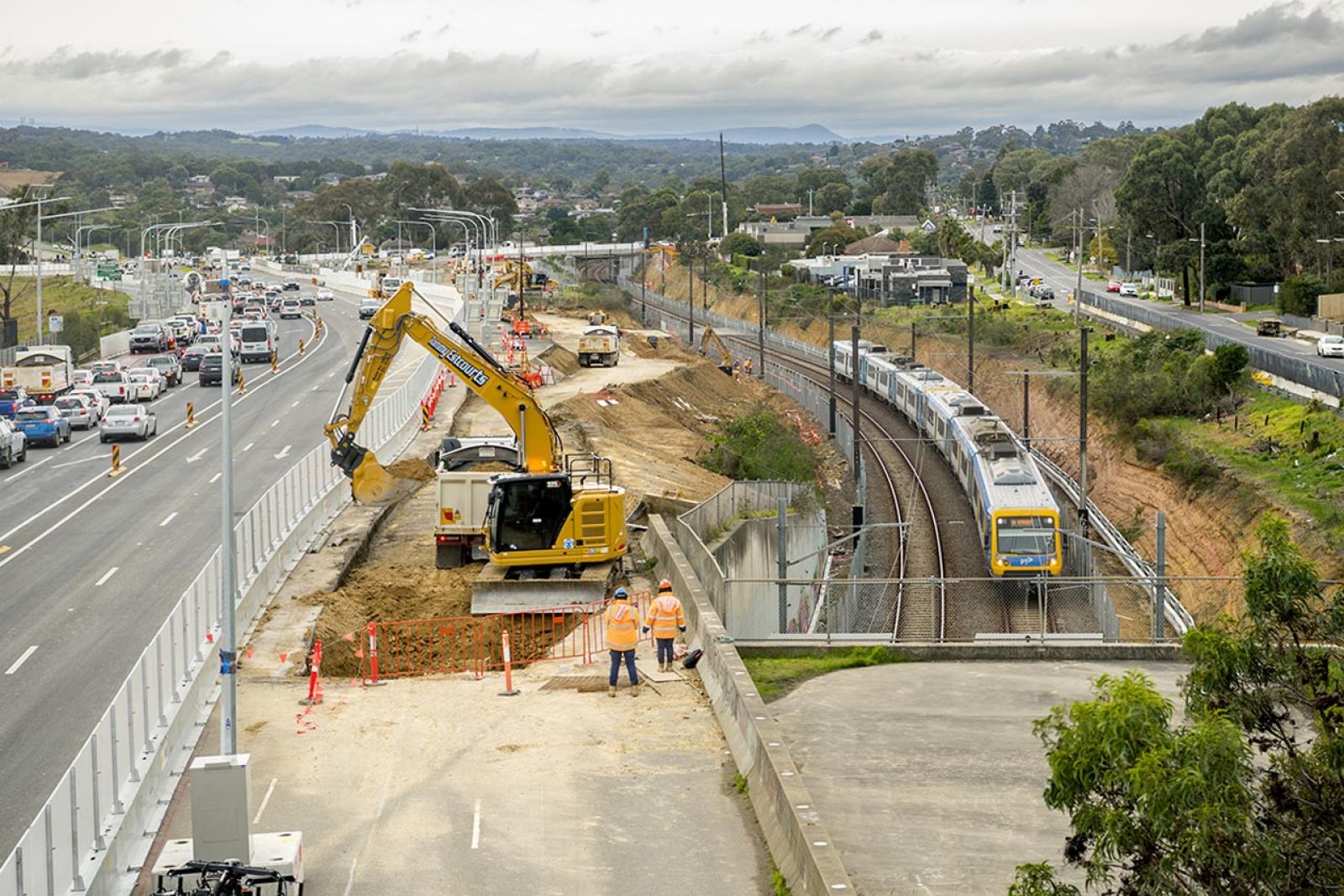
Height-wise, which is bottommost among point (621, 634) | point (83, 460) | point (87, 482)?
point (83, 460)

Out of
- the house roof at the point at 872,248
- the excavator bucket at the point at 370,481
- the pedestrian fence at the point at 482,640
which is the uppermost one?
the excavator bucket at the point at 370,481

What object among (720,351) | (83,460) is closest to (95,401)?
(83,460)

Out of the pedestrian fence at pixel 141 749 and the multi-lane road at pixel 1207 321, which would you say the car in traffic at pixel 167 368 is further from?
the multi-lane road at pixel 1207 321

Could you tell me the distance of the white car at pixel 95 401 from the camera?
2566 inches

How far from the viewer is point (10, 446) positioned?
180ft

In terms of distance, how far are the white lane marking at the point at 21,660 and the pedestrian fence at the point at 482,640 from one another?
5.59 meters

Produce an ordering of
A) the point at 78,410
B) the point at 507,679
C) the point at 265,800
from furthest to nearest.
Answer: the point at 78,410 < the point at 507,679 < the point at 265,800

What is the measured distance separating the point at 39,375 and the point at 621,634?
172 feet

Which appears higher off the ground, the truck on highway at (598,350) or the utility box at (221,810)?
the utility box at (221,810)

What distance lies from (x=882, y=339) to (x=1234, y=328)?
2860 cm

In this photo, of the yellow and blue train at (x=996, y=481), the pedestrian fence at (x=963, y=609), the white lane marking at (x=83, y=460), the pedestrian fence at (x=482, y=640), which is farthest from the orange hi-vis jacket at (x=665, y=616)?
the white lane marking at (x=83, y=460)

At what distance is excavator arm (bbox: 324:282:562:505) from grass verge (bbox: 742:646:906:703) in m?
10.6

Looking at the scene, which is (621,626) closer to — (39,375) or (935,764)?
(935,764)

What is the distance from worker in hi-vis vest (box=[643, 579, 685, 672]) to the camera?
2780cm
